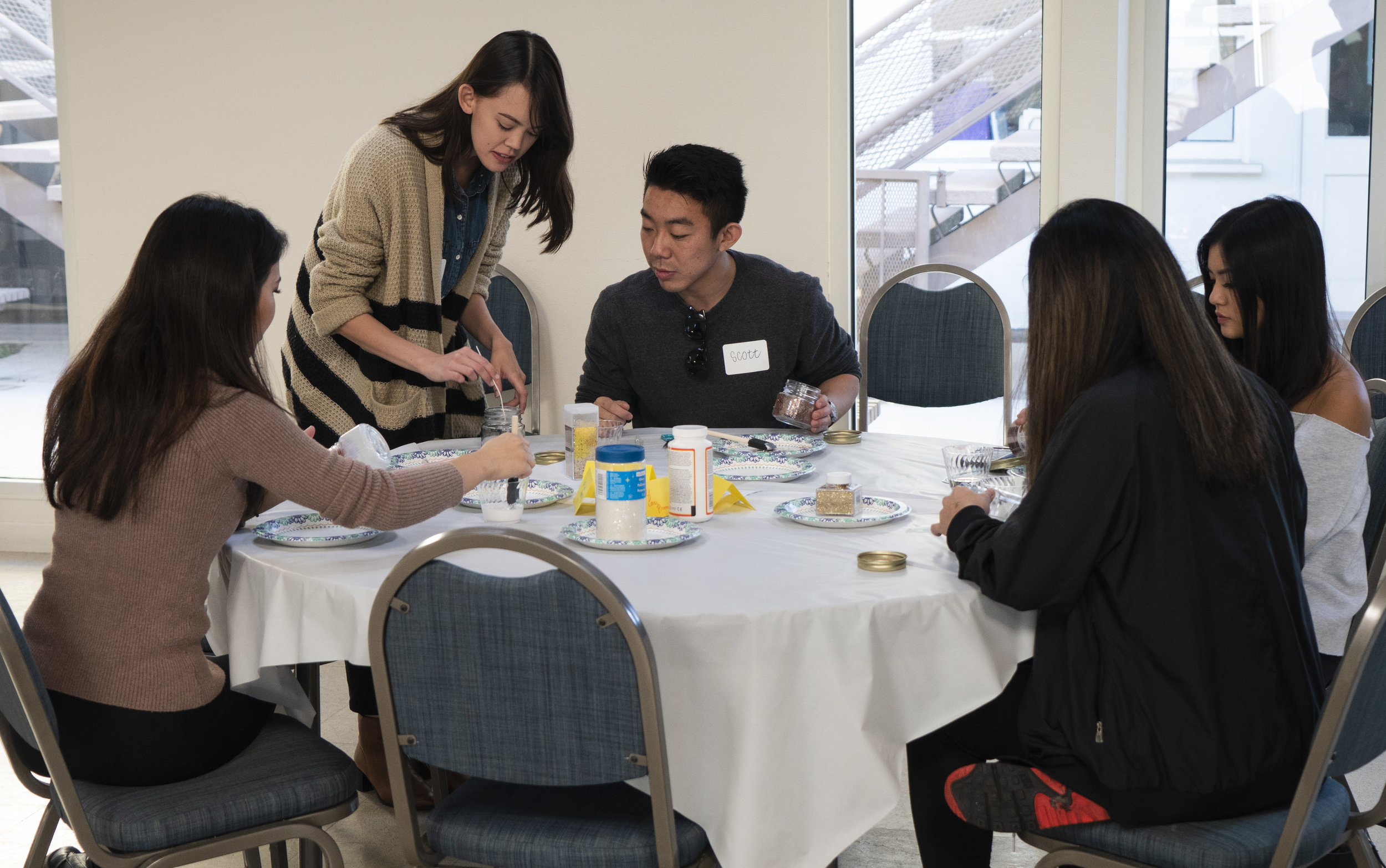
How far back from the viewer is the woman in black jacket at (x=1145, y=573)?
52.9 inches

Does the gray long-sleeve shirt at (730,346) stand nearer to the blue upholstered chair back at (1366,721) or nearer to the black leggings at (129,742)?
the black leggings at (129,742)

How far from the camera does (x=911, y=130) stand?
4000 mm

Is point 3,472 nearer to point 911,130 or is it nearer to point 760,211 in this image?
point 760,211

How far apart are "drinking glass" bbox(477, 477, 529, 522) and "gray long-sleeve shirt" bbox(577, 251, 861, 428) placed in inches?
36.8

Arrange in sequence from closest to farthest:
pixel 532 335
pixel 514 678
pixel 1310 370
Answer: pixel 514 678 → pixel 1310 370 → pixel 532 335

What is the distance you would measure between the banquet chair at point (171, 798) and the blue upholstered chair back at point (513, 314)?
2360mm

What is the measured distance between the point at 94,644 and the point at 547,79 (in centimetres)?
145

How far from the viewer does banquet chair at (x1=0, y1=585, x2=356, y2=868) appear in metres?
1.39

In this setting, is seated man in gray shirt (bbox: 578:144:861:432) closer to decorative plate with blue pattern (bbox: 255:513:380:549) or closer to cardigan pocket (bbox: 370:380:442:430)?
cardigan pocket (bbox: 370:380:442:430)

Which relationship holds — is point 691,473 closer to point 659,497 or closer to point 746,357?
point 659,497

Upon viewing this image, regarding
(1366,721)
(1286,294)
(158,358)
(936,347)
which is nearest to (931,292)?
(936,347)

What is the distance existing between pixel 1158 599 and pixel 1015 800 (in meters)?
0.32

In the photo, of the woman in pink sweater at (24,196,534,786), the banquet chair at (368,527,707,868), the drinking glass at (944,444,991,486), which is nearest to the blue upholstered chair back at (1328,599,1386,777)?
the drinking glass at (944,444,991,486)

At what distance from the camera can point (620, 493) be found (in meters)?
1.64
